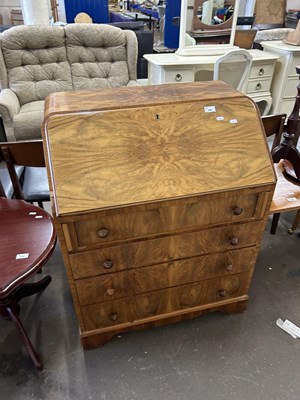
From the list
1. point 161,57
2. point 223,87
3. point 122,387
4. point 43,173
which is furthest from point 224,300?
point 161,57

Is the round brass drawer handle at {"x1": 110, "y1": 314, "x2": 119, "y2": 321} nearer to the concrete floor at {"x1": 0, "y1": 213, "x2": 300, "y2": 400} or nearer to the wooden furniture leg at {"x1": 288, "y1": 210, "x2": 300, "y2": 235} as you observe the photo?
the concrete floor at {"x1": 0, "y1": 213, "x2": 300, "y2": 400}

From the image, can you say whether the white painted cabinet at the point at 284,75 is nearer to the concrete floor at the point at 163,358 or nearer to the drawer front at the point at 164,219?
the concrete floor at the point at 163,358

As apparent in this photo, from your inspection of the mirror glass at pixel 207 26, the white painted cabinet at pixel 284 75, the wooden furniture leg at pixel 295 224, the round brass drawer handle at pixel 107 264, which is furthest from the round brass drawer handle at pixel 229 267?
the white painted cabinet at pixel 284 75

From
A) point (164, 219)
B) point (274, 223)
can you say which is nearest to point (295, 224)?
point (274, 223)

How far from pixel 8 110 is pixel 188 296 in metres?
2.31

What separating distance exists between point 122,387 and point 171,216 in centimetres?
79

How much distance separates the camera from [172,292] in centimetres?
137

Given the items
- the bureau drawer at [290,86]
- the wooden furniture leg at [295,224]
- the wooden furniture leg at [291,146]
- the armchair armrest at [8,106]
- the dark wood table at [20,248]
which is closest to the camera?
the dark wood table at [20,248]

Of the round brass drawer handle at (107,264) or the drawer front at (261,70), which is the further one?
the drawer front at (261,70)

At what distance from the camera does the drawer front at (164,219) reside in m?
1.05

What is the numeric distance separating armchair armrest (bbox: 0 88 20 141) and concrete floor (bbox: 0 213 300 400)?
1740mm

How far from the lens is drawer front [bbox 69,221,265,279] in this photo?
114 centimetres

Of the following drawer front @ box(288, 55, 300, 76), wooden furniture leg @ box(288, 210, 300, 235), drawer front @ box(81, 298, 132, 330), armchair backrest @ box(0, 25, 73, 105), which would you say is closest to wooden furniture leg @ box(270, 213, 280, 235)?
wooden furniture leg @ box(288, 210, 300, 235)

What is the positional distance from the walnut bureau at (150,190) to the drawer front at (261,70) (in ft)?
7.41
